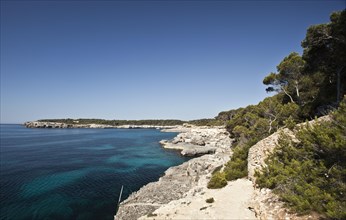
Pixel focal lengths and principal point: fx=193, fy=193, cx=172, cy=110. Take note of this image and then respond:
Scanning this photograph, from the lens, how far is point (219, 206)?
47.4ft

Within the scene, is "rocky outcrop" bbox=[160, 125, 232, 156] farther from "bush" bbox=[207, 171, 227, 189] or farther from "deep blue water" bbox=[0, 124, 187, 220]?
"bush" bbox=[207, 171, 227, 189]

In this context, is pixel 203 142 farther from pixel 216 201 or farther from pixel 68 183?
pixel 216 201

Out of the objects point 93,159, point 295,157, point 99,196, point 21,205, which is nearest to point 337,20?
point 295,157

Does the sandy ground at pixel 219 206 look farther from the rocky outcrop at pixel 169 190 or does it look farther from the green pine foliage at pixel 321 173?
the green pine foliage at pixel 321 173

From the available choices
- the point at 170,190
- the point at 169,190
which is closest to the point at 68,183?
the point at 169,190

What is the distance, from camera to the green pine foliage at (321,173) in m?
7.93

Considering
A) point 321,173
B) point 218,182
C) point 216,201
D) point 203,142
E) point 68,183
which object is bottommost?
point 68,183

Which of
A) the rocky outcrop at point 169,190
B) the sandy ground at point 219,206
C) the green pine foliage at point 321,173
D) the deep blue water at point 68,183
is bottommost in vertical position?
the deep blue water at point 68,183

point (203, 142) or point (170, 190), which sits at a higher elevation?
point (203, 142)

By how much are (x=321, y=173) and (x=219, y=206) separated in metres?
7.73

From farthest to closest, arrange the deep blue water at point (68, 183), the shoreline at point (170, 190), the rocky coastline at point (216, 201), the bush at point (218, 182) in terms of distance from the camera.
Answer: the deep blue water at point (68, 183) < the bush at point (218, 182) < the shoreline at point (170, 190) < the rocky coastline at point (216, 201)

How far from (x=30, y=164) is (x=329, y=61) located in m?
52.4

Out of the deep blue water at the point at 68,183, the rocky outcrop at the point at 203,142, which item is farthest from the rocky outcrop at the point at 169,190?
the rocky outcrop at the point at 203,142

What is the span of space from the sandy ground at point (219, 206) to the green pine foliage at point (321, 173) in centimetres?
348
